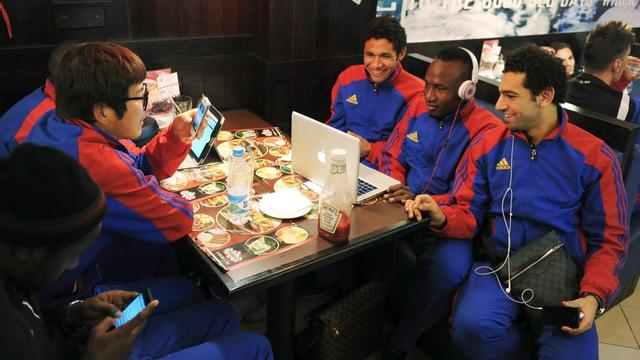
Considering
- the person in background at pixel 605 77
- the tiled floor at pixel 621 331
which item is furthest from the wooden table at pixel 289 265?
the person in background at pixel 605 77

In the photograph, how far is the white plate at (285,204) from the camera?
1.69 metres

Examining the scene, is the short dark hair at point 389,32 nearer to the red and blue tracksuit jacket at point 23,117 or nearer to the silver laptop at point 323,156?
the silver laptop at point 323,156

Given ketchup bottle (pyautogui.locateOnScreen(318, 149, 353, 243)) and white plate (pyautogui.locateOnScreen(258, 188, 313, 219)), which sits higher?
ketchup bottle (pyautogui.locateOnScreen(318, 149, 353, 243))

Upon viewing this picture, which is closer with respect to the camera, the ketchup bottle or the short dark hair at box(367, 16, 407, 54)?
the ketchup bottle

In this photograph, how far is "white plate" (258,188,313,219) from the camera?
66.4 inches

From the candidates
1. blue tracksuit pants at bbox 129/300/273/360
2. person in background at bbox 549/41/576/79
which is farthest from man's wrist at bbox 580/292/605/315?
person in background at bbox 549/41/576/79

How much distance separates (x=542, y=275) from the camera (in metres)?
1.79

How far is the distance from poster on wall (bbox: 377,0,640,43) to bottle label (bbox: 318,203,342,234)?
71.3 inches

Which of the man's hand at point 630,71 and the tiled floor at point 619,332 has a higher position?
the man's hand at point 630,71

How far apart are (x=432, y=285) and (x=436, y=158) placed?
1.83ft

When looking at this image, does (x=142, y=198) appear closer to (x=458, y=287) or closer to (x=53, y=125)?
(x=53, y=125)

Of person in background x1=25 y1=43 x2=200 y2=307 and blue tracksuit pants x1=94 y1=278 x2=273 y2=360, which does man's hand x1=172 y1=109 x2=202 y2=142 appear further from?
blue tracksuit pants x1=94 y1=278 x2=273 y2=360

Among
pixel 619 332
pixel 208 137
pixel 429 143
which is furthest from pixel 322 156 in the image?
pixel 619 332

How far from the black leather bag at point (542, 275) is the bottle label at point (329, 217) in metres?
0.74
